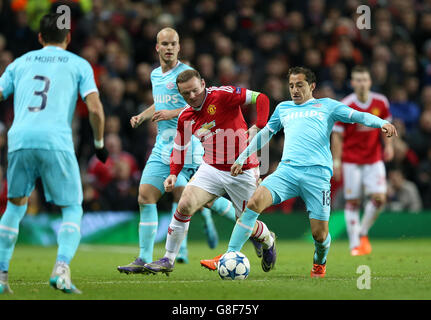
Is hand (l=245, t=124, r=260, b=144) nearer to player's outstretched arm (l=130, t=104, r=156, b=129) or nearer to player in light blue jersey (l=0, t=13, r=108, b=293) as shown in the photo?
player's outstretched arm (l=130, t=104, r=156, b=129)

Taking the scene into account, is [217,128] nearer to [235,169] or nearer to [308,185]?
[235,169]

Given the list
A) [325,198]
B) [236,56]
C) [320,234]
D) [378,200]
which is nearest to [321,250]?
[320,234]

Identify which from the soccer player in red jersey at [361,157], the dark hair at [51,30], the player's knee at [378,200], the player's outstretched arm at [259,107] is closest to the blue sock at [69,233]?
the dark hair at [51,30]

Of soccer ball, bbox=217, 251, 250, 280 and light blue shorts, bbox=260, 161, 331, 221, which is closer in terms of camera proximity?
soccer ball, bbox=217, 251, 250, 280

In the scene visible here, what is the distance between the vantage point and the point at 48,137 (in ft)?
20.2

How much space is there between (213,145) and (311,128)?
1030 millimetres

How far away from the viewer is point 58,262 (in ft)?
19.9

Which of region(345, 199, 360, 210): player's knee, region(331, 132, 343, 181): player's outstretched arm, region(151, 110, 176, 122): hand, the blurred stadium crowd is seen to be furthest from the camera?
the blurred stadium crowd

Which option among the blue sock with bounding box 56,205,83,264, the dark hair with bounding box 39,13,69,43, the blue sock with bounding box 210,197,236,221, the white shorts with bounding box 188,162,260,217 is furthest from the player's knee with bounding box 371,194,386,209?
the dark hair with bounding box 39,13,69,43

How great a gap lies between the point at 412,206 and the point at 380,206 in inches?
127

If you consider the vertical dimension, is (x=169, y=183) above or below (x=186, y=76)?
below

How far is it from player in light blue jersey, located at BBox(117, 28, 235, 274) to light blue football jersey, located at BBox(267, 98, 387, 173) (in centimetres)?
127

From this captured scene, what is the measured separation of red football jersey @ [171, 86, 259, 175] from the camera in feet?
26.0

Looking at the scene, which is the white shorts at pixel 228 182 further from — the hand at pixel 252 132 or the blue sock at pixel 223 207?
the blue sock at pixel 223 207
